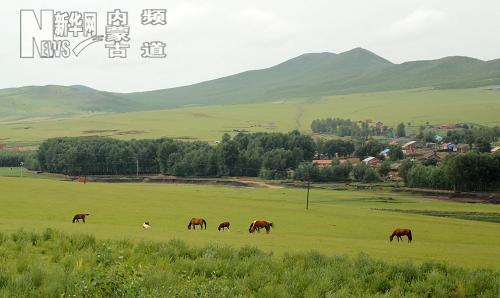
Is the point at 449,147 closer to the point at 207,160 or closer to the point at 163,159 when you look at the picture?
the point at 207,160

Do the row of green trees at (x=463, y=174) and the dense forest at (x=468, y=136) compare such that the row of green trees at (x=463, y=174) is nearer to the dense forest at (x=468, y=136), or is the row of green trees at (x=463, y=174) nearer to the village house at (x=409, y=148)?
the village house at (x=409, y=148)

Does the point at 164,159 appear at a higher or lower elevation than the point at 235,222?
lower

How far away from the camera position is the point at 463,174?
298ft

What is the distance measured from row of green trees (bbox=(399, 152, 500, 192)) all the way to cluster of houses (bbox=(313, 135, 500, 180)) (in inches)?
682

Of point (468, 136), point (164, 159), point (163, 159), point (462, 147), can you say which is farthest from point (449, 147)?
point (163, 159)

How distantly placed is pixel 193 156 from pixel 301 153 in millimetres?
26492

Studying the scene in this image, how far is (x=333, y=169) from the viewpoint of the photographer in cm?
11475

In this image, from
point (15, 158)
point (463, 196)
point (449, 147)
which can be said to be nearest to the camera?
point (463, 196)

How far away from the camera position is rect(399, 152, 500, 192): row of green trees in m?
90.7

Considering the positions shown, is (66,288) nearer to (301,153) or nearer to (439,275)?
(439,275)

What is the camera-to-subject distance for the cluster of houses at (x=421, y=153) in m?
124

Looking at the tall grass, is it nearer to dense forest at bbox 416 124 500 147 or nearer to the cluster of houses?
the cluster of houses

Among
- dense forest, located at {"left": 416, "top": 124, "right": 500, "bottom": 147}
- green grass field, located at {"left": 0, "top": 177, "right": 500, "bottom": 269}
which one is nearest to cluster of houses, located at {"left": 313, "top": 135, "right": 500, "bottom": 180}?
dense forest, located at {"left": 416, "top": 124, "right": 500, "bottom": 147}

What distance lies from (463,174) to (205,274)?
3247 inches
